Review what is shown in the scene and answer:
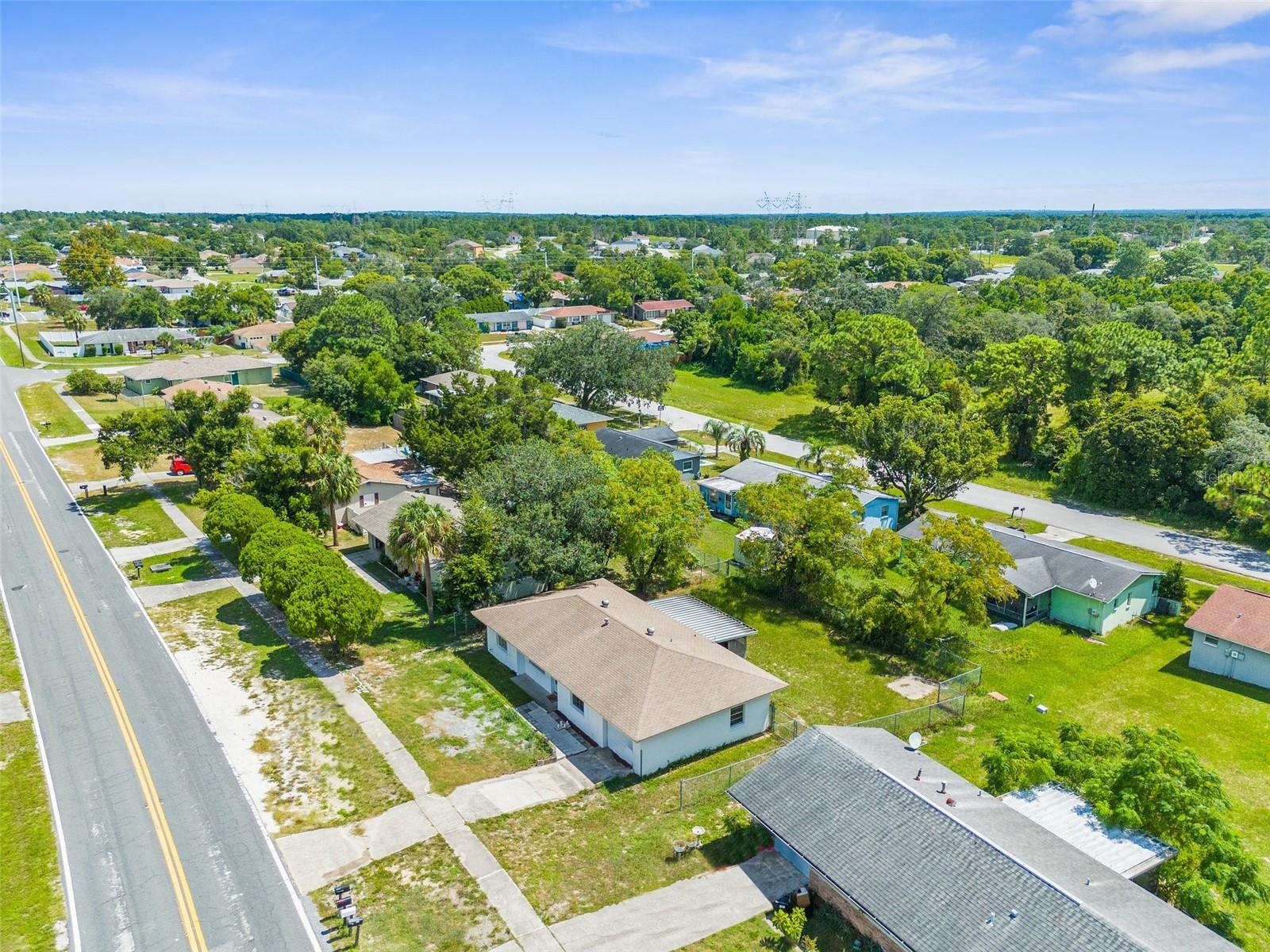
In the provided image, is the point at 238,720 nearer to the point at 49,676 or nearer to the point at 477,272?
the point at 49,676

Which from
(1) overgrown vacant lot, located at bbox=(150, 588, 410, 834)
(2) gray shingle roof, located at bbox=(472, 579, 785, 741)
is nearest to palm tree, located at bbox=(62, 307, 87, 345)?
(1) overgrown vacant lot, located at bbox=(150, 588, 410, 834)

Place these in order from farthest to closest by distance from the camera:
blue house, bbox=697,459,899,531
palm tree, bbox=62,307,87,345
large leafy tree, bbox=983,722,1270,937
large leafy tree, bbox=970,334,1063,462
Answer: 1. palm tree, bbox=62,307,87,345
2. large leafy tree, bbox=970,334,1063,462
3. blue house, bbox=697,459,899,531
4. large leafy tree, bbox=983,722,1270,937

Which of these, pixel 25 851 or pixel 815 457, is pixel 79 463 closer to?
pixel 25 851

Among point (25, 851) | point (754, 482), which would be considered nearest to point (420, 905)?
point (25, 851)

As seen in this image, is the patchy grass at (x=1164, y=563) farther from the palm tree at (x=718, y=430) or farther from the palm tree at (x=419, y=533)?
the palm tree at (x=419, y=533)

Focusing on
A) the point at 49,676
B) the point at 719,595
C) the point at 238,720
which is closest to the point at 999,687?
the point at 719,595

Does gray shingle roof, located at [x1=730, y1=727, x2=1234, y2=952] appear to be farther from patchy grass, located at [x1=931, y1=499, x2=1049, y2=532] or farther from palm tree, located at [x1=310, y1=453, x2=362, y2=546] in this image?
patchy grass, located at [x1=931, y1=499, x2=1049, y2=532]
